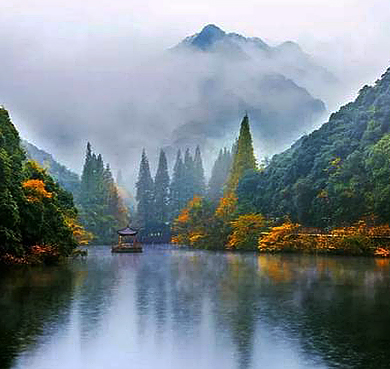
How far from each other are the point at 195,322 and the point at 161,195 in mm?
97198

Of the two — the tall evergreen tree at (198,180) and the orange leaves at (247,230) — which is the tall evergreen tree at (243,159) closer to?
the orange leaves at (247,230)

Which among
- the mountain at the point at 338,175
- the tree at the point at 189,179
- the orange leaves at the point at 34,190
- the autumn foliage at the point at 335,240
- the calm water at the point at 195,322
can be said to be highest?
the tree at the point at 189,179

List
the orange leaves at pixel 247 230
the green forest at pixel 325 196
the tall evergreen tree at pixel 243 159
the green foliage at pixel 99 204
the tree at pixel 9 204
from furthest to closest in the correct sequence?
the green foliage at pixel 99 204 → the tall evergreen tree at pixel 243 159 → the orange leaves at pixel 247 230 → the green forest at pixel 325 196 → the tree at pixel 9 204

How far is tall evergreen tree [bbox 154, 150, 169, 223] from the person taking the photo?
114m

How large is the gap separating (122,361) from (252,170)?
66967 millimetres

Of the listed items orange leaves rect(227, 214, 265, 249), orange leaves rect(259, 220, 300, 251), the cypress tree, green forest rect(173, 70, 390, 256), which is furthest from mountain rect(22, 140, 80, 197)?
orange leaves rect(259, 220, 300, 251)

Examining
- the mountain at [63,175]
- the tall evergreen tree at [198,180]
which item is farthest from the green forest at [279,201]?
the tall evergreen tree at [198,180]

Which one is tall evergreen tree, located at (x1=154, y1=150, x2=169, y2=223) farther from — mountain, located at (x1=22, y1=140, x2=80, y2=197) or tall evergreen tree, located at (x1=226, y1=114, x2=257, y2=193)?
tall evergreen tree, located at (x1=226, y1=114, x2=257, y2=193)

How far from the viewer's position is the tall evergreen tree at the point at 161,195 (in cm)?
11386

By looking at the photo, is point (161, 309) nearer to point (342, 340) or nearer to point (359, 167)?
point (342, 340)

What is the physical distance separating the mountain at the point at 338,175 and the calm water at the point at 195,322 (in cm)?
2354

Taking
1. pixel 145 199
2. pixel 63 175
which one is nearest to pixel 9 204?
pixel 145 199

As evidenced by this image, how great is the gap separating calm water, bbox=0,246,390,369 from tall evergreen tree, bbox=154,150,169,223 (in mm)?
82452

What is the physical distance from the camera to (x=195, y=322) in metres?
18.1
